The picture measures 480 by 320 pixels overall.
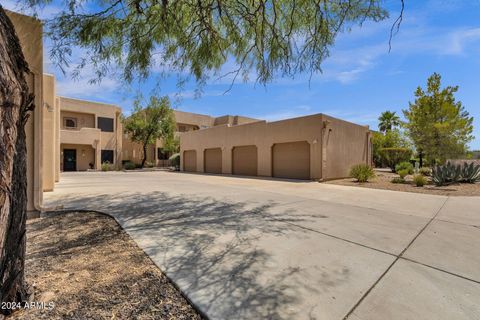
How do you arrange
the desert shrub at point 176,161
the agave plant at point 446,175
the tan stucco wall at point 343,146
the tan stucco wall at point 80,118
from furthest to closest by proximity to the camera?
the desert shrub at point 176,161 → the tan stucco wall at point 80,118 → the tan stucco wall at point 343,146 → the agave plant at point 446,175

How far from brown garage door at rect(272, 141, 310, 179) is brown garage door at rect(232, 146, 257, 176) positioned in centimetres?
208

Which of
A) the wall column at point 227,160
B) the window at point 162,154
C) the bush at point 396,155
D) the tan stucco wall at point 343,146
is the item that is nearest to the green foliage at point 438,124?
the bush at point 396,155

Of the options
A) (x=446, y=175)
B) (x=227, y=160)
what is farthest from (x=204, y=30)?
(x=227, y=160)

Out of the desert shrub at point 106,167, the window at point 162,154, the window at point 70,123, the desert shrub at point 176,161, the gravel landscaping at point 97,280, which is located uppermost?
the window at point 70,123

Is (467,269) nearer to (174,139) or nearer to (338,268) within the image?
(338,268)

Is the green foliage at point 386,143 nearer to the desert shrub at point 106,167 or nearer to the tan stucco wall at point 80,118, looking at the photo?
the desert shrub at point 106,167

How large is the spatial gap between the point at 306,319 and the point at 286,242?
6.30 feet

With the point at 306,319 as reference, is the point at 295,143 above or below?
above

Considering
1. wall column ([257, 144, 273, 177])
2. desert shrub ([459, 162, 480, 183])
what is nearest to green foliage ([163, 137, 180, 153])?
wall column ([257, 144, 273, 177])

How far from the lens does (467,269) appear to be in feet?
10.6

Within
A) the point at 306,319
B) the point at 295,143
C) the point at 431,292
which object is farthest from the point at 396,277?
the point at 295,143

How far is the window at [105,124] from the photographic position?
30.2 m

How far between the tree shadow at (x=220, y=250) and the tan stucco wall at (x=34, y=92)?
4.31 ft

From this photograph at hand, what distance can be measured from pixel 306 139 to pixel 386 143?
19.1 m
